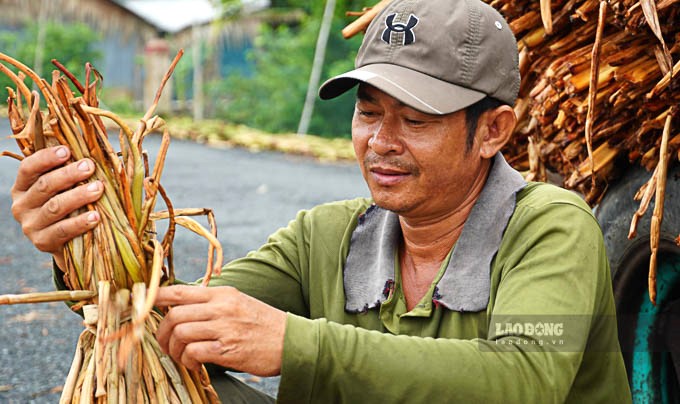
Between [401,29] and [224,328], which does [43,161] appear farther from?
[401,29]

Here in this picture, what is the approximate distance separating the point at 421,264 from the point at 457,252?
16 centimetres

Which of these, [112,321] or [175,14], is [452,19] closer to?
[112,321]

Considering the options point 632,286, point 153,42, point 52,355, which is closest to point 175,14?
point 153,42

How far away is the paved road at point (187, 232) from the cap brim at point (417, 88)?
6.68 ft

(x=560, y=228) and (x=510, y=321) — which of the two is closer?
(x=510, y=321)

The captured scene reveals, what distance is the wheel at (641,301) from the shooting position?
2.47 m

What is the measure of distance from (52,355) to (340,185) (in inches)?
202

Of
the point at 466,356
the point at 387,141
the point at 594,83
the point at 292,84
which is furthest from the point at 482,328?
the point at 292,84

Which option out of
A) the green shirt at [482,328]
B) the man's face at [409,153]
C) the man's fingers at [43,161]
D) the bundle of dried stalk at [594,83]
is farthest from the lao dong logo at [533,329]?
the man's fingers at [43,161]

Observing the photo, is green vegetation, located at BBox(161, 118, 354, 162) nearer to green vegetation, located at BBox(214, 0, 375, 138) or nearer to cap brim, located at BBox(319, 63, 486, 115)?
green vegetation, located at BBox(214, 0, 375, 138)

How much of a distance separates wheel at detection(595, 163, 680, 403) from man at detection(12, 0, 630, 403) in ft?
1.68

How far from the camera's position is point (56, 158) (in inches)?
66.0

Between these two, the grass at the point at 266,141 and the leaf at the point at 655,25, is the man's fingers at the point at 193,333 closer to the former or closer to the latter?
the leaf at the point at 655,25

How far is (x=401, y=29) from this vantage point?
2.05m
